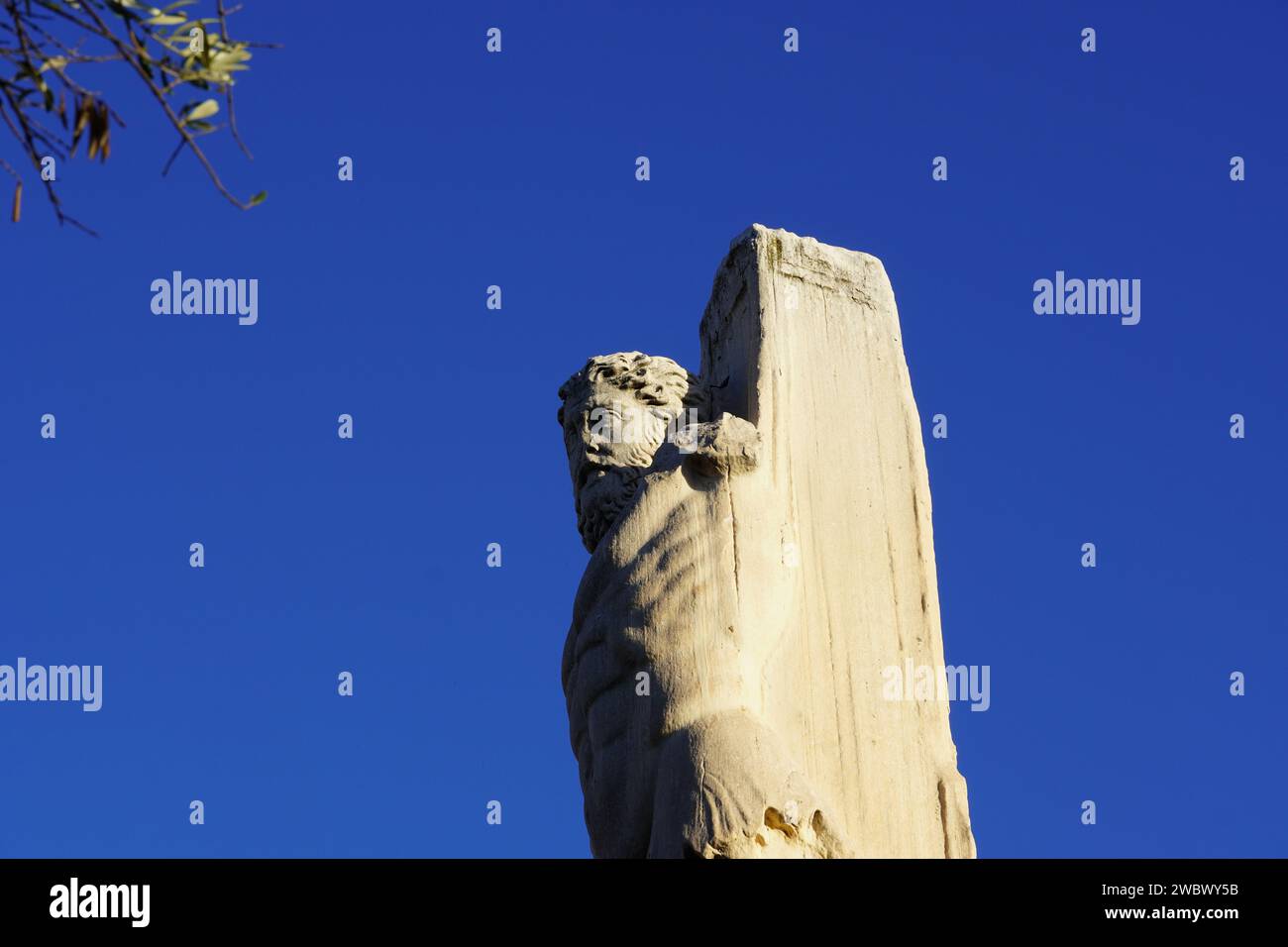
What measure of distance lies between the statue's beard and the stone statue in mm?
12

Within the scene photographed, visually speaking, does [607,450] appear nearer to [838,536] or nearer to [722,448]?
[722,448]

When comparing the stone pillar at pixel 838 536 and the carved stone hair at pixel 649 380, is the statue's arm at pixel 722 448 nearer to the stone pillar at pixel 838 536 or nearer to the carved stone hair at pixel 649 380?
the stone pillar at pixel 838 536

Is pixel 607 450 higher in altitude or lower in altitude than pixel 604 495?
higher

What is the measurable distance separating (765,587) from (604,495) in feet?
4.05

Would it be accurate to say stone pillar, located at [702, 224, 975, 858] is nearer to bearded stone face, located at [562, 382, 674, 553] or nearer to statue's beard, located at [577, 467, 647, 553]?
bearded stone face, located at [562, 382, 674, 553]

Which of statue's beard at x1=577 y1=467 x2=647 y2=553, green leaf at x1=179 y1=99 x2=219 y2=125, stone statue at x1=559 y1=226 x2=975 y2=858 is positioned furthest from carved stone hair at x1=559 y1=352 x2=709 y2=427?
green leaf at x1=179 y1=99 x2=219 y2=125

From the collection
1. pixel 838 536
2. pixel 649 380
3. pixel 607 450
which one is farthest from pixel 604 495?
pixel 838 536

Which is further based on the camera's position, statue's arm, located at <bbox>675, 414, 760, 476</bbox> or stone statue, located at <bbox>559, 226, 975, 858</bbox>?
statue's arm, located at <bbox>675, 414, 760, 476</bbox>

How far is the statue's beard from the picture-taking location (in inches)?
379

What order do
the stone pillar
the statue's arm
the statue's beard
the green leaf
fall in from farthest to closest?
the statue's beard, the statue's arm, the stone pillar, the green leaf

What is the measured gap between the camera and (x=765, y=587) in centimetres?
874

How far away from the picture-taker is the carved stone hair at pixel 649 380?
9.86m
